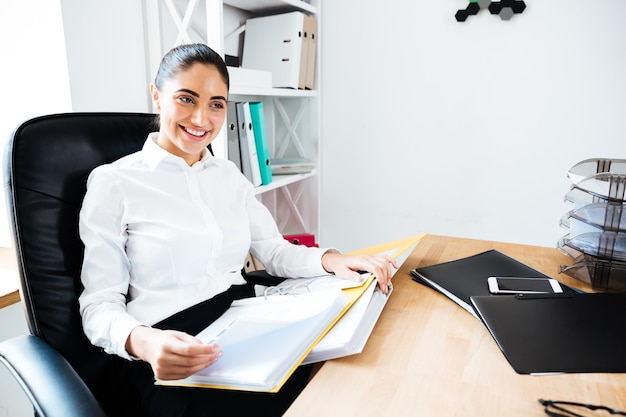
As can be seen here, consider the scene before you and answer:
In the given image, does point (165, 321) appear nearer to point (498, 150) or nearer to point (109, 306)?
point (109, 306)

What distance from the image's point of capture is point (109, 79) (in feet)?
4.40

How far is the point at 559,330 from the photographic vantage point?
682mm

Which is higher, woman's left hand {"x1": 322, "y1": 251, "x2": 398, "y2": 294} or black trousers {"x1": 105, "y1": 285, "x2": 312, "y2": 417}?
woman's left hand {"x1": 322, "y1": 251, "x2": 398, "y2": 294}

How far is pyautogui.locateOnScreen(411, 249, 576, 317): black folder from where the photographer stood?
844 mm

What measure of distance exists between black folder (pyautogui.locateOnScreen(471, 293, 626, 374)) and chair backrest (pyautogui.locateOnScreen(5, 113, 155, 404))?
27.1 inches

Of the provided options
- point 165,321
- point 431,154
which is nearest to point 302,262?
point 165,321

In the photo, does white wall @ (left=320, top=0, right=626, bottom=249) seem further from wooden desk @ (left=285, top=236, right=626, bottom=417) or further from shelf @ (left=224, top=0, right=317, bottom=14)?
wooden desk @ (left=285, top=236, right=626, bottom=417)

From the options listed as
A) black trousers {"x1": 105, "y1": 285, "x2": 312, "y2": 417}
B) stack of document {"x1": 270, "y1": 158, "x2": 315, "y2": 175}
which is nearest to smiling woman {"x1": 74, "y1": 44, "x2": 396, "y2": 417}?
black trousers {"x1": 105, "y1": 285, "x2": 312, "y2": 417}

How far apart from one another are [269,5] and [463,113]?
962 millimetres

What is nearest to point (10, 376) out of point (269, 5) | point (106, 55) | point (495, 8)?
point (106, 55)

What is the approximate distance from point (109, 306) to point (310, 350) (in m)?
0.37

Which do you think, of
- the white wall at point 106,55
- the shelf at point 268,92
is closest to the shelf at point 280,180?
the shelf at point 268,92

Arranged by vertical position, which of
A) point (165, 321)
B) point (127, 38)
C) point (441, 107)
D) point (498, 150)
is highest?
point (127, 38)

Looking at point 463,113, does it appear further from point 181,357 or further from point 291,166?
point 181,357
